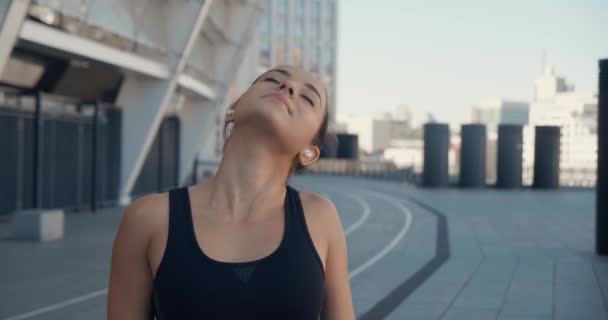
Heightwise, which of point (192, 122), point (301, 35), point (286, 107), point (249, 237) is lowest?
point (249, 237)

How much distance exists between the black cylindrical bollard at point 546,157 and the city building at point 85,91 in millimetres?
16091

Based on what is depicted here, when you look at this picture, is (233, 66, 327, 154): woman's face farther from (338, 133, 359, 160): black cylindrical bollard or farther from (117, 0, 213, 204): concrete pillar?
(338, 133, 359, 160): black cylindrical bollard

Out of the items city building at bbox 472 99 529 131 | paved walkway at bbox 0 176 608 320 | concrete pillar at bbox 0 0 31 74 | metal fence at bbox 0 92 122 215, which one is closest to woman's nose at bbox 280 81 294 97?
paved walkway at bbox 0 176 608 320

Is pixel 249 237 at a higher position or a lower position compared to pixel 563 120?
lower

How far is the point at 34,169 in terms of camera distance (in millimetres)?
18594

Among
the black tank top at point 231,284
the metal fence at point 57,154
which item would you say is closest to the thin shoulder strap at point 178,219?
Result: the black tank top at point 231,284

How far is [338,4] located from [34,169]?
103900mm

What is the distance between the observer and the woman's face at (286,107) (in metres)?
2.20

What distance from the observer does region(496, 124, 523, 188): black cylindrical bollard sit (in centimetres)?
3794

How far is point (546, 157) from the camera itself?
37.4 metres

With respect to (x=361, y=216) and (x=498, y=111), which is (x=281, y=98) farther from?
(x=498, y=111)

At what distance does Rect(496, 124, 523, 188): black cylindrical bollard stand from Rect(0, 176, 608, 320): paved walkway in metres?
16.3

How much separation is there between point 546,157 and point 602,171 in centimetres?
2464

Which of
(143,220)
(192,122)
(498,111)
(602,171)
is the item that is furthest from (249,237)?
(498,111)
